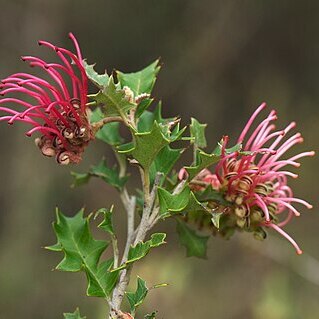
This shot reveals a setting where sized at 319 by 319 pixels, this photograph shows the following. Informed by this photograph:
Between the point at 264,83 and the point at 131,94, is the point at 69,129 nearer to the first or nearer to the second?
the point at 131,94

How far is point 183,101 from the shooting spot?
20.0ft

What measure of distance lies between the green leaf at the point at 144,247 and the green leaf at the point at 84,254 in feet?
0.20

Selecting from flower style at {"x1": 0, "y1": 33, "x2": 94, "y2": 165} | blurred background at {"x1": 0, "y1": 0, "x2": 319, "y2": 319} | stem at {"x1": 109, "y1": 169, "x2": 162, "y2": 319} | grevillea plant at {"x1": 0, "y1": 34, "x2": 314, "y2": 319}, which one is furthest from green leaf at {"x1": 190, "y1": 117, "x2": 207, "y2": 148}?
blurred background at {"x1": 0, "y1": 0, "x2": 319, "y2": 319}

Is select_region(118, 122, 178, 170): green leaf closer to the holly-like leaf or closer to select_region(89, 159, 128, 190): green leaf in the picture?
the holly-like leaf

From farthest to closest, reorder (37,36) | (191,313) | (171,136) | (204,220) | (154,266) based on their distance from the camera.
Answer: (37,36)
(191,313)
(154,266)
(204,220)
(171,136)

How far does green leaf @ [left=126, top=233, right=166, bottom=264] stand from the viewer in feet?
3.85

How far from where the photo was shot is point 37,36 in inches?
213

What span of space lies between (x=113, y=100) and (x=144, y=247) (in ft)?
0.94

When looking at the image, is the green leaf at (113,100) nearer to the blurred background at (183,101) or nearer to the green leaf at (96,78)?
the green leaf at (96,78)

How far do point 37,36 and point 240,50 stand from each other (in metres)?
1.91

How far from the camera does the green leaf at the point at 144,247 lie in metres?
1.17

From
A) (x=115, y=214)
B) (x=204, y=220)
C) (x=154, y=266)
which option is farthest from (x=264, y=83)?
(x=204, y=220)

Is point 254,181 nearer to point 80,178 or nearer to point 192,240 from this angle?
point 192,240

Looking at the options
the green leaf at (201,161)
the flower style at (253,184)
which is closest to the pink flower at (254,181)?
the flower style at (253,184)
